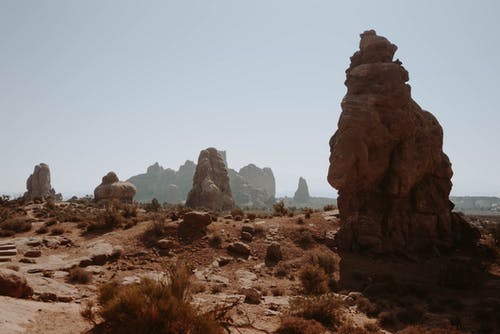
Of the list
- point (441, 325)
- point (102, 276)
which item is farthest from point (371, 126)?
point (102, 276)

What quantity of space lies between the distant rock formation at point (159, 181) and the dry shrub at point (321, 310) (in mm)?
119647

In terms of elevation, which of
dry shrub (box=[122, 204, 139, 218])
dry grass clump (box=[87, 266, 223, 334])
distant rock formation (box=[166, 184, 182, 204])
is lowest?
distant rock formation (box=[166, 184, 182, 204])

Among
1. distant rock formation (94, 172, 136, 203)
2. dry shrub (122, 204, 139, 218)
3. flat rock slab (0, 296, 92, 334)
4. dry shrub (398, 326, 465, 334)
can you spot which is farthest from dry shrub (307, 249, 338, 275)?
distant rock formation (94, 172, 136, 203)

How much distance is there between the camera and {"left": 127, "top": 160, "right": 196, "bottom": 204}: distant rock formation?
128m

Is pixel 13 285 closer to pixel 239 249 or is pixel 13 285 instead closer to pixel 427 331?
pixel 239 249

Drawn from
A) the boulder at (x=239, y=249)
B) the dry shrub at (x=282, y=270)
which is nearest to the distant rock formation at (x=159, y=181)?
the boulder at (x=239, y=249)

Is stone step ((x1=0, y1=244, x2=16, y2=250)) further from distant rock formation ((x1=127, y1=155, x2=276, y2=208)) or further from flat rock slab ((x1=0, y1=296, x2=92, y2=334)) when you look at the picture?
distant rock formation ((x1=127, y1=155, x2=276, y2=208))

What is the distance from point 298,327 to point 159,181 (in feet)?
431

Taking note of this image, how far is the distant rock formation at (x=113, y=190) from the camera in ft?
100

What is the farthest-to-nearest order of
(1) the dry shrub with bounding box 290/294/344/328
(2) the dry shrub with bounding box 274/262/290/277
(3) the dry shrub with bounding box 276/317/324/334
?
(2) the dry shrub with bounding box 274/262/290/277 < (1) the dry shrub with bounding box 290/294/344/328 < (3) the dry shrub with bounding box 276/317/324/334

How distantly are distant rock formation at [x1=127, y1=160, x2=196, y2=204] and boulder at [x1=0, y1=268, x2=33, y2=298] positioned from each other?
119289 millimetres

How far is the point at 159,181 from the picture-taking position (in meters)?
133

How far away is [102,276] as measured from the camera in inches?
437

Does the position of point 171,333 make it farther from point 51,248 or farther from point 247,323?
point 51,248
